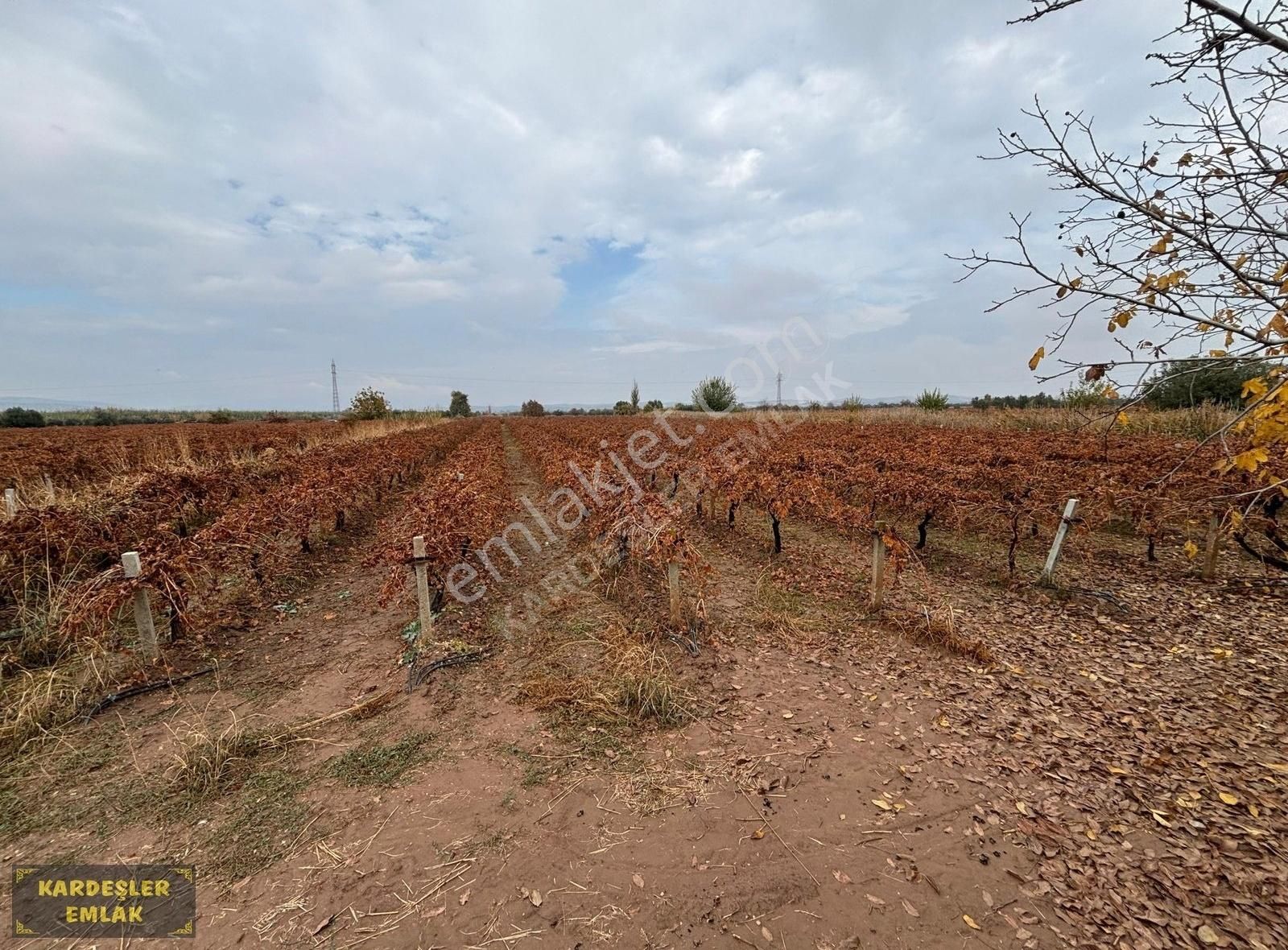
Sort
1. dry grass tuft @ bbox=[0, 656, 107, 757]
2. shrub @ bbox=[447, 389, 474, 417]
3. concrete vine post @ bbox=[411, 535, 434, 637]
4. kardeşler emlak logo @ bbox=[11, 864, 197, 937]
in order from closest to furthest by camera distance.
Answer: kardeşler emlak logo @ bbox=[11, 864, 197, 937]
dry grass tuft @ bbox=[0, 656, 107, 757]
concrete vine post @ bbox=[411, 535, 434, 637]
shrub @ bbox=[447, 389, 474, 417]

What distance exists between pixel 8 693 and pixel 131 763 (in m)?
1.64

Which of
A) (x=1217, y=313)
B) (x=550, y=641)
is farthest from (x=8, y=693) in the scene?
(x=1217, y=313)

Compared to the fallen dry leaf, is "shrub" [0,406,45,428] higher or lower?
higher

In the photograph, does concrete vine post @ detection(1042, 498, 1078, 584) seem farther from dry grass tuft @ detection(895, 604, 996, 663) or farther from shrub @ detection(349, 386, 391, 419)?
shrub @ detection(349, 386, 391, 419)

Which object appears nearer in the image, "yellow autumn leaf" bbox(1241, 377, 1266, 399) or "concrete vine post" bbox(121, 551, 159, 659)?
"yellow autumn leaf" bbox(1241, 377, 1266, 399)

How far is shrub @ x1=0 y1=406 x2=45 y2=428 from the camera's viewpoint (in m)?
29.5

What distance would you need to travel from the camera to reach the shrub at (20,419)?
29.5 metres

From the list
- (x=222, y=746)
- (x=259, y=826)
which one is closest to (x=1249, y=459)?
(x=259, y=826)

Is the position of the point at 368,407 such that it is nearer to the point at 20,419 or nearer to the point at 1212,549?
the point at 20,419

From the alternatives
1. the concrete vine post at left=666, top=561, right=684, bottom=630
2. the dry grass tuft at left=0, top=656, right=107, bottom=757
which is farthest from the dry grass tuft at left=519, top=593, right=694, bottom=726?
the dry grass tuft at left=0, top=656, right=107, bottom=757

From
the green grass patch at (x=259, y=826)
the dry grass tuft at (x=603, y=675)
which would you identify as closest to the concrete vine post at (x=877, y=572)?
the dry grass tuft at (x=603, y=675)

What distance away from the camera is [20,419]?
30.3 m

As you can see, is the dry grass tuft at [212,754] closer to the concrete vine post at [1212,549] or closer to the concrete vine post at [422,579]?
the concrete vine post at [422,579]

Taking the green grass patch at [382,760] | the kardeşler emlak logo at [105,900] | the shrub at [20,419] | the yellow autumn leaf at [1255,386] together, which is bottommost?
the kardeşler emlak logo at [105,900]
